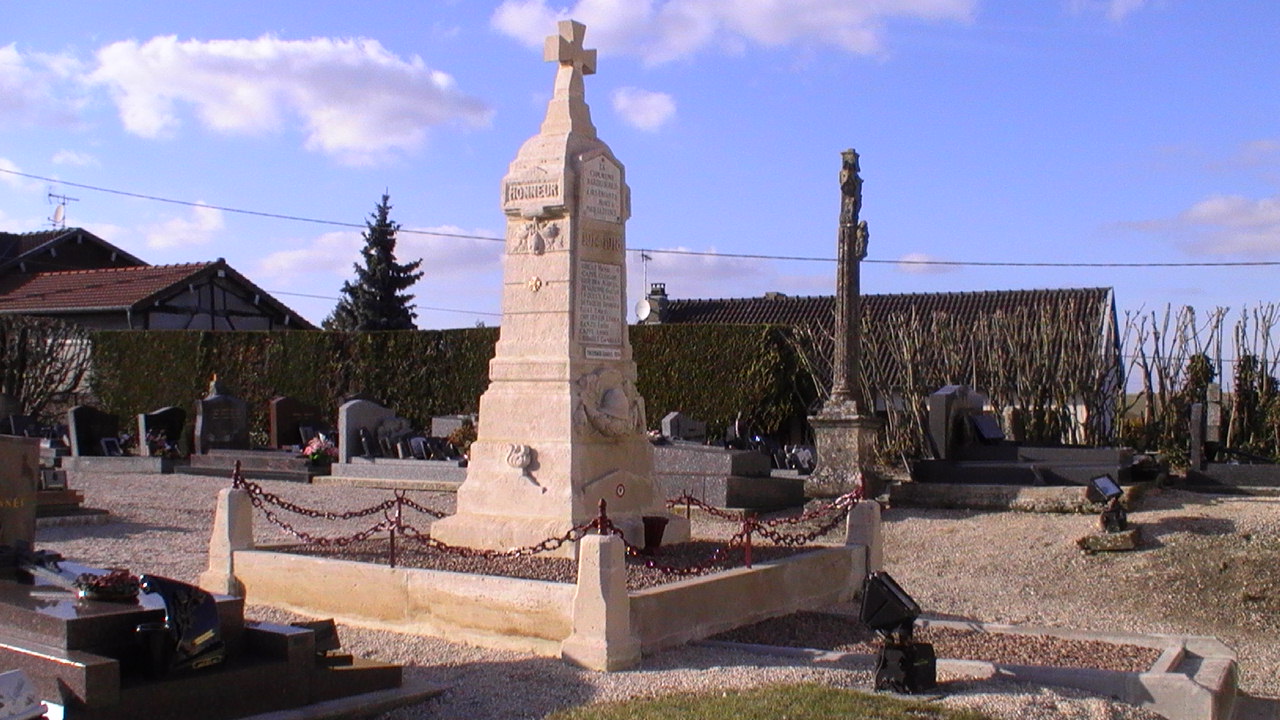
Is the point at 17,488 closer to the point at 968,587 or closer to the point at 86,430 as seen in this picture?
the point at 968,587

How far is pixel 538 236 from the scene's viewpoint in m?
10.1

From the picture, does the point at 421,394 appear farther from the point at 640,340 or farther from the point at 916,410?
the point at 916,410

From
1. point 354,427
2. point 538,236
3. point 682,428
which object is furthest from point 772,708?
point 354,427

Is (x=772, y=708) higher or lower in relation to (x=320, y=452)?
lower

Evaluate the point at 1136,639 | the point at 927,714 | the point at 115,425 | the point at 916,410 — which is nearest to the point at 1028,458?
the point at 916,410

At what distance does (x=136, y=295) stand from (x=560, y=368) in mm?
27250

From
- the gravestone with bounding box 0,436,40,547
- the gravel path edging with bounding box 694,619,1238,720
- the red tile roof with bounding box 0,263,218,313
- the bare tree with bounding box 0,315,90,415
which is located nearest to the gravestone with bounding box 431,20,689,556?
the gravel path edging with bounding box 694,619,1238,720

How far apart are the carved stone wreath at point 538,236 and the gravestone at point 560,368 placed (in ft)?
0.04

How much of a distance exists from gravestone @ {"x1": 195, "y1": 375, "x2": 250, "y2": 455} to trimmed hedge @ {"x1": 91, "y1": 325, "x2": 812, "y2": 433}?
4.09 meters

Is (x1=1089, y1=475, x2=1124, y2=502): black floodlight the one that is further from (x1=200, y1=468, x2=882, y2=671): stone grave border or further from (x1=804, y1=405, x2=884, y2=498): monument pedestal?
(x1=200, y1=468, x2=882, y2=671): stone grave border

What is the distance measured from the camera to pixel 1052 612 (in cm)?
1105

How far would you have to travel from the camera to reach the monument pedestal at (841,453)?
16.4m

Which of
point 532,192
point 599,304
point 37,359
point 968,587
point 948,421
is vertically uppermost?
point 532,192

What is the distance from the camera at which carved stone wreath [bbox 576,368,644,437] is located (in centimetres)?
988
